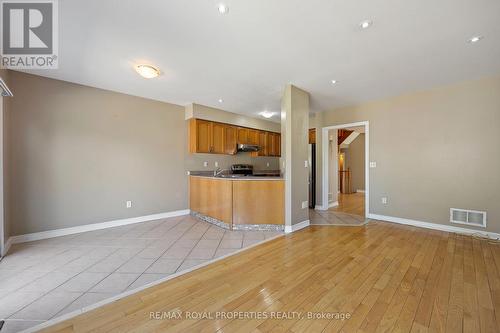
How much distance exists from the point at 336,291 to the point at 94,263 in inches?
107

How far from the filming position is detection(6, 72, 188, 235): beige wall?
311 cm

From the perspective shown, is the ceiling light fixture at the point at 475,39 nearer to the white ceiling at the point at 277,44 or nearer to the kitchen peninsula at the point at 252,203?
the white ceiling at the point at 277,44

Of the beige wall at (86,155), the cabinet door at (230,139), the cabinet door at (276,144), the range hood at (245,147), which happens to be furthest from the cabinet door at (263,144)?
the beige wall at (86,155)

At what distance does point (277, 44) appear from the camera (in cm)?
240

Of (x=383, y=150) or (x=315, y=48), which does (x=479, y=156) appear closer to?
(x=383, y=150)

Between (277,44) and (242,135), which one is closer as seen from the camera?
(277,44)

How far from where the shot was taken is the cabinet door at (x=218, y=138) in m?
5.14

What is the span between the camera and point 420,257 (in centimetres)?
254

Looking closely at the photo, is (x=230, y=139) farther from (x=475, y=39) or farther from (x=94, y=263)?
(x=475, y=39)

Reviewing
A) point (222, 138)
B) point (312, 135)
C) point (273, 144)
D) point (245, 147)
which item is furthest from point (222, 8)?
point (273, 144)

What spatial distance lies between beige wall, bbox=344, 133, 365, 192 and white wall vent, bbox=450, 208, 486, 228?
5268 mm

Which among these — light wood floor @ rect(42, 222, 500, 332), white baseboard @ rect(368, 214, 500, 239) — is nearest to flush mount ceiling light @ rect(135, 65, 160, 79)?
→ light wood floor @ rect(42, 222, 500, 332)

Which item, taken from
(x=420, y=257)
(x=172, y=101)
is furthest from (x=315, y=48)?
(x=172, y=101)

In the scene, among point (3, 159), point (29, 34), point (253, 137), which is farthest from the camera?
point (253, 137)
